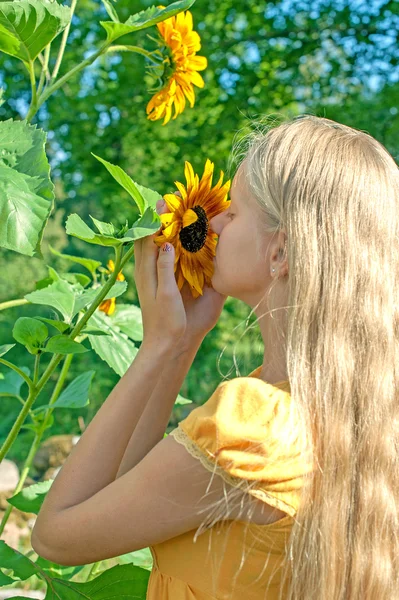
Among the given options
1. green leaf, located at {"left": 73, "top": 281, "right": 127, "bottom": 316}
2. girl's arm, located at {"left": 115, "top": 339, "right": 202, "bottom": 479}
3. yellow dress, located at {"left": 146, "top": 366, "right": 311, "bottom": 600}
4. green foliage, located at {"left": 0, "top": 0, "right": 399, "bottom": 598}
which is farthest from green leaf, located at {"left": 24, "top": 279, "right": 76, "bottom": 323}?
green foliage, located at {"left": 0, "top": 0, "right": 399, "bottom": 598}

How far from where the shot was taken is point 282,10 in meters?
3.98

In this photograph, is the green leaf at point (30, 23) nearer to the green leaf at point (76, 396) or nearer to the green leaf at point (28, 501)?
the green leaf at point (76, 396)

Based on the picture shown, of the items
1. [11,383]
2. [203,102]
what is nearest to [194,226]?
[11,383]

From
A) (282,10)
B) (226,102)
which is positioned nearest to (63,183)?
(226,102)

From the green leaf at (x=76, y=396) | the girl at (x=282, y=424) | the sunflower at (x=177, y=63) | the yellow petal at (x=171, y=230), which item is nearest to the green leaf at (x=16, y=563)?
the girl at (x=282, y=424)

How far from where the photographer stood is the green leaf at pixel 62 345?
2.76ft

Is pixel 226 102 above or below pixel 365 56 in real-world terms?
below

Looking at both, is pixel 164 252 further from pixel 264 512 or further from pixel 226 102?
pixel 226 102

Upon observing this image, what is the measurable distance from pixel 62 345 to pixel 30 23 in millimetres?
324

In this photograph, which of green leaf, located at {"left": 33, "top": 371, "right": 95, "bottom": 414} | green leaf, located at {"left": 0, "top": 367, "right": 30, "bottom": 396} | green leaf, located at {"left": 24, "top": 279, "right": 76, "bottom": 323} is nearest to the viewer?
green leaf, located at {"left": 24, "top": 279, "right": 76, "bottom": 323}

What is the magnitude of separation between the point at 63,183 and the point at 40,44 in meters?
3.52

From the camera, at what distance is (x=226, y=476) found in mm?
755

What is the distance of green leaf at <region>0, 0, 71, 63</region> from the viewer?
79 cm

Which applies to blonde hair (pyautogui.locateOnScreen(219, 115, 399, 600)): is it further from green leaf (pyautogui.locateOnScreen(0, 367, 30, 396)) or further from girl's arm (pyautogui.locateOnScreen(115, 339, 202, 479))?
green leaf (pyautogui.locateOnScreen(0, 367, 30, 396))
